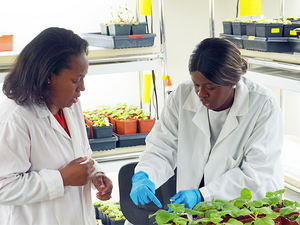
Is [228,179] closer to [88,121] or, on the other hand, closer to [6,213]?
[6,213]

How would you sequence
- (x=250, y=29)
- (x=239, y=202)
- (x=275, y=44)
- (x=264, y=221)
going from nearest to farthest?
1. (x=264, y=221)
2. (x=239, y=202)
3. (x=275, y=44)
4. (x=250, y=29)

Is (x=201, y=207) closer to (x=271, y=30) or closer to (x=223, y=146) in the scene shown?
(x=223, y=146)

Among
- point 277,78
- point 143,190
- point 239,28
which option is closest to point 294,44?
point 277,78

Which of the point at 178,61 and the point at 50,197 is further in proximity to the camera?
the point at 178,61

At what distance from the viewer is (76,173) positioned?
1438 mm

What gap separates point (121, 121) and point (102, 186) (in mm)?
1061

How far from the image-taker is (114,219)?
264 centimetres

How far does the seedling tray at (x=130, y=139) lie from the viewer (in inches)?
102

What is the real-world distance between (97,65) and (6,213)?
1.22 meters

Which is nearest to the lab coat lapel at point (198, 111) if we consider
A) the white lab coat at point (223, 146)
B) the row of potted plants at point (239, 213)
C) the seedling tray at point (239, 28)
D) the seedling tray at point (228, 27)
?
the white lab coat at point (223, 146)

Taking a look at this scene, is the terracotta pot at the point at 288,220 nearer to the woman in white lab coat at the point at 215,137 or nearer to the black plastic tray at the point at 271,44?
the woman in white lab coat at the point at 215,137

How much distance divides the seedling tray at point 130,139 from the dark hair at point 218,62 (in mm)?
1191

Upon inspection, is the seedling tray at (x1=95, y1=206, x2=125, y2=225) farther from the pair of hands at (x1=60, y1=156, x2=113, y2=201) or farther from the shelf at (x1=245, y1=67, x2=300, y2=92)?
the shelf at (x1=245, y1=67, x2=300, y2=92)

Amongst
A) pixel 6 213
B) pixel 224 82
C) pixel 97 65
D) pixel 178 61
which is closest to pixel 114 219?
pixel 97 65
